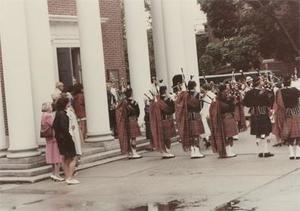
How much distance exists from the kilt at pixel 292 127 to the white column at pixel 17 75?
5199mm

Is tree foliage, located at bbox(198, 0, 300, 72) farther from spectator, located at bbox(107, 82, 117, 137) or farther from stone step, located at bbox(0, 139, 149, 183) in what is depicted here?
stone step, located at bbox(0, 139, 149, 183)

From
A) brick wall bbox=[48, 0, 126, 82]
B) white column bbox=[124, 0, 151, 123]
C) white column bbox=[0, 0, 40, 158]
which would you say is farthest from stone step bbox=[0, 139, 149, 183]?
brick wall bbox=[48, 0, 126, 82]

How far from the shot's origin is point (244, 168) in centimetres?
1183

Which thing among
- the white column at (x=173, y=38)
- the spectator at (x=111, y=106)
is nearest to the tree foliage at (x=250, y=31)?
the white column at (x=173, y=38)

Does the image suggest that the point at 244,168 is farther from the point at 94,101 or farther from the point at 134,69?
the point at 134,69

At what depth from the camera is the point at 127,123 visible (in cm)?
1471

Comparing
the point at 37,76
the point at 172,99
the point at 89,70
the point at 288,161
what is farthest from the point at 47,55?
the point at 288,161

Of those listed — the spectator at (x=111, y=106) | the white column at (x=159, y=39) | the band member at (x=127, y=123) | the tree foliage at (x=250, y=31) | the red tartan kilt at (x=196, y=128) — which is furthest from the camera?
the tree foliage at (x=250, y=31)

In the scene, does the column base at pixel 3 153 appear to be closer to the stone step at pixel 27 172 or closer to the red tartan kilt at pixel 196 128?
the stone step at pixel 27 172

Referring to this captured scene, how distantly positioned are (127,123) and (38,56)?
2726mm

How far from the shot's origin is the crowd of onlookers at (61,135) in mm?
11742

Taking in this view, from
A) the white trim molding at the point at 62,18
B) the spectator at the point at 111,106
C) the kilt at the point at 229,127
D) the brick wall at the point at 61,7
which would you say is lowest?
the kilt at the point at 229,127


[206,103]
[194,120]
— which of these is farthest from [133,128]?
[206,103]

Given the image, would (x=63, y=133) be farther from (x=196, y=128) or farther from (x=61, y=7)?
(x=61, y=7)
